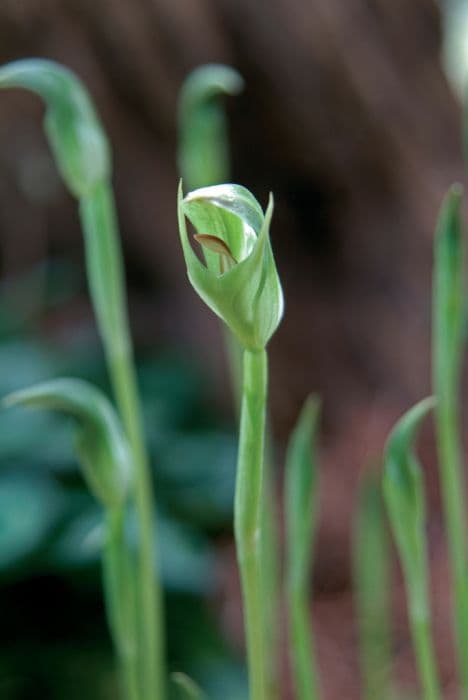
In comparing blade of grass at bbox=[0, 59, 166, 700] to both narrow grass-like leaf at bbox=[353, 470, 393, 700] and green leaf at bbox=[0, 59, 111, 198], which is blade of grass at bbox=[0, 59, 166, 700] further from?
narrow grass-like leaf at bbox=[353, 470, 393, 700]

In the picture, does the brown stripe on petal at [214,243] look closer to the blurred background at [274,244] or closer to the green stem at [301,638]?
the green stem at [301,638]

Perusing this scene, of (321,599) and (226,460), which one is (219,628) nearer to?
(226,460)

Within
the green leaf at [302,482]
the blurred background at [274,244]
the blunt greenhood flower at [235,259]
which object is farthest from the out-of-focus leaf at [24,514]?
the blunt greenhood flower at [235,259]

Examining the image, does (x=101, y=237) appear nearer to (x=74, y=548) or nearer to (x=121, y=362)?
(x=121, y=362)

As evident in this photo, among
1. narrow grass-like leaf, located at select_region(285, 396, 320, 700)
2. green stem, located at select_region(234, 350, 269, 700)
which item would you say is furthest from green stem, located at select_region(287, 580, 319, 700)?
green stem, located at select_region(234, 350, 269, 700)

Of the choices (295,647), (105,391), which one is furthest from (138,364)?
(295,647)

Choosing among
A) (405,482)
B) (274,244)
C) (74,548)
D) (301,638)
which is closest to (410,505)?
(405,482)

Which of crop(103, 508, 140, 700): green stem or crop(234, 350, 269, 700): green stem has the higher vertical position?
crop(234, 350, 269, 700): green stem
